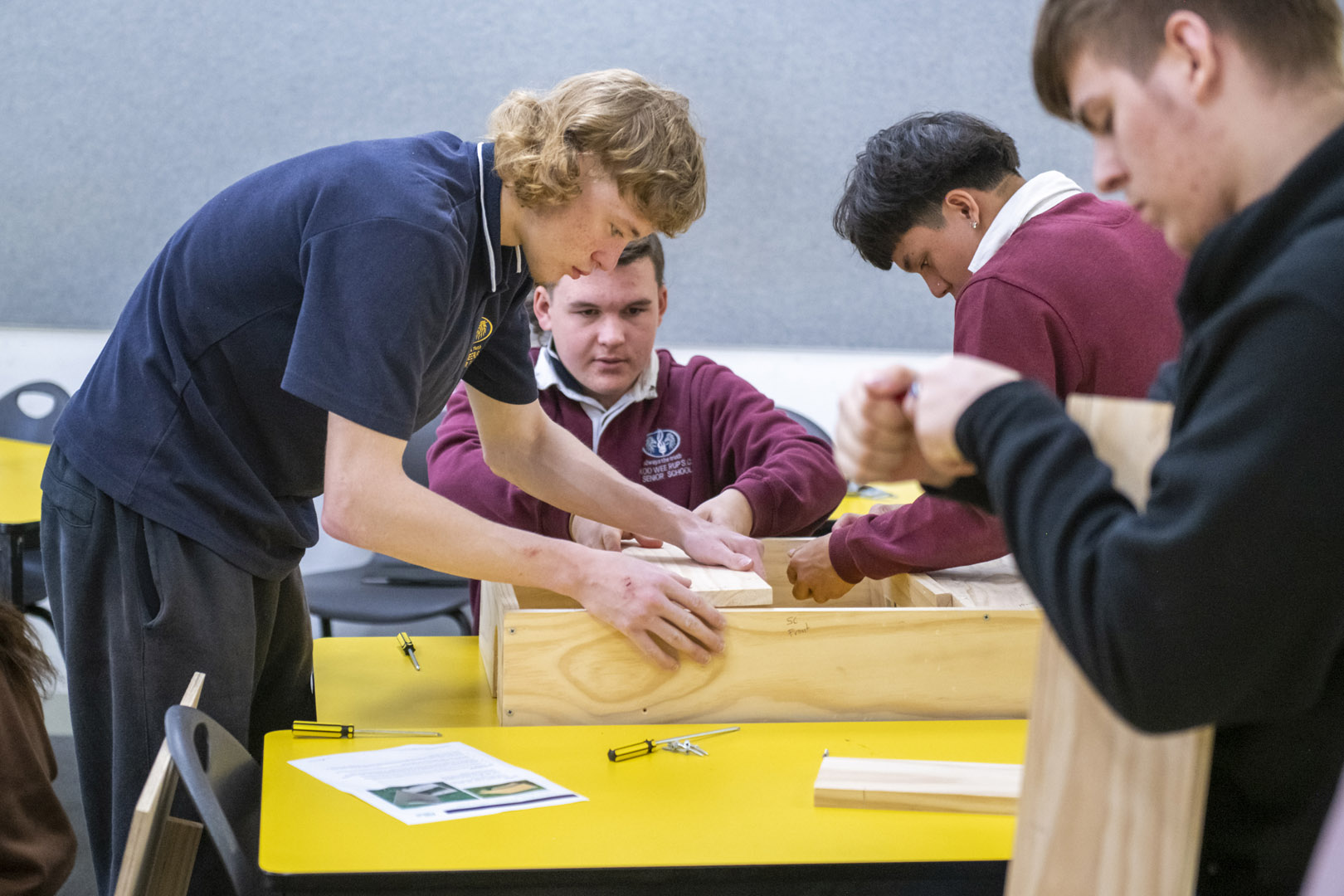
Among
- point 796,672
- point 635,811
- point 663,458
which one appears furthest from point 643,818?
point 663,458

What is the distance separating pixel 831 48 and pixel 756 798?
10.3 ft

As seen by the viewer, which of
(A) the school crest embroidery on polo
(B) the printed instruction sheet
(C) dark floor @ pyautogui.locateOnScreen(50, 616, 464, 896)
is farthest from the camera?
(C) dark floor @ pyautogui.locateOnScreen(50, 616, 464, 896)

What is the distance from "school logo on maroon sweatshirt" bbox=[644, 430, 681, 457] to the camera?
2068mm

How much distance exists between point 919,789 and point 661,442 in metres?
1.09

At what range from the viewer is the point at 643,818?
1.03 m

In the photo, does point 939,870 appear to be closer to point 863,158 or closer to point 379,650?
point 379,650

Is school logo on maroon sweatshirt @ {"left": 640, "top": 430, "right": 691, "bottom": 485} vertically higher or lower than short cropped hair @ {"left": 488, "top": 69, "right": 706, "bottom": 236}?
lower

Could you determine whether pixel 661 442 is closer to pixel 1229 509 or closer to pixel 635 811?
pixel 635 811

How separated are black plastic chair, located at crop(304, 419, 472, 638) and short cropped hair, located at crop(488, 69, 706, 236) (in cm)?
144

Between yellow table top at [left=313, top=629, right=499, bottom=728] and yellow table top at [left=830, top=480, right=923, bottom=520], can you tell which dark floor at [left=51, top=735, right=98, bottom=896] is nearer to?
yellow table top at [left=313, top=629, right=499, bottom=728]

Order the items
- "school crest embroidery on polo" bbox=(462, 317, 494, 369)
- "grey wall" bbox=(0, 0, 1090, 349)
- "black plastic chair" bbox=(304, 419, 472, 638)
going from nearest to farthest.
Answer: "school crest embroidery on polo" bbox=(462, 317, 494, 369) → "black plastic chair" bbox=(304, 419, 472, 638) → "grey wall" bbox=(0, 0, 1090, 349)

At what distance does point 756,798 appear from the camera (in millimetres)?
1087

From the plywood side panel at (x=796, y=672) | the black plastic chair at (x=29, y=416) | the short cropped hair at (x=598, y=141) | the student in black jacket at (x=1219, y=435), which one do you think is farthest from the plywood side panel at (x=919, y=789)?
the black plastic chair at (x=29, y=416)

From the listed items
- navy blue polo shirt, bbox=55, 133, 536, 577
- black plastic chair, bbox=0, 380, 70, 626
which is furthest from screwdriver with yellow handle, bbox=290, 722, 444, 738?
black plastic chair, bbox=0, 380, 70, 626
